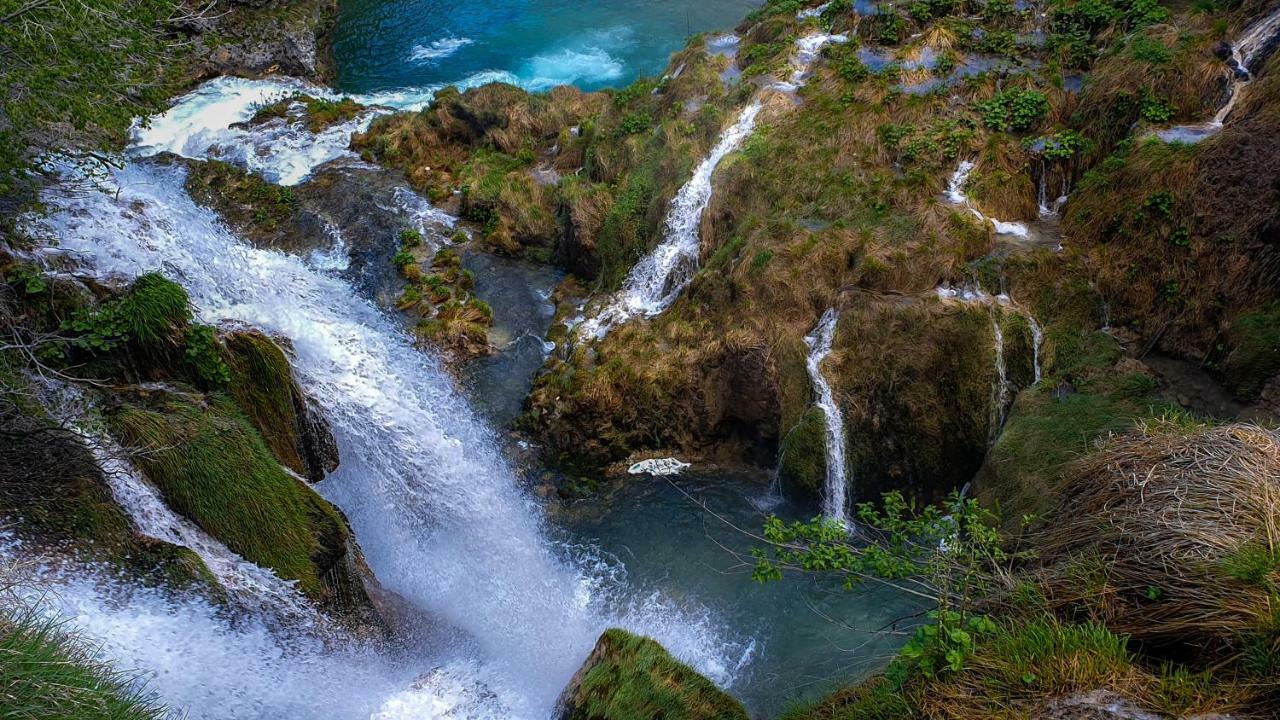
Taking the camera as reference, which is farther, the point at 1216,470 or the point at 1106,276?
the point at 1106,276

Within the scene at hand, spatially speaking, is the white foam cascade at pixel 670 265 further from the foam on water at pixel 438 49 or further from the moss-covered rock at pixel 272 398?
the foam on water at pixel 438 49

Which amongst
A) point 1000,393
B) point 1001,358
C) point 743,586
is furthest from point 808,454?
point 1001,358

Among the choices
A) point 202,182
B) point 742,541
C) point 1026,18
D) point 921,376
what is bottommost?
point 742,541

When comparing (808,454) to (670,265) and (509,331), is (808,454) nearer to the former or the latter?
(670,265)

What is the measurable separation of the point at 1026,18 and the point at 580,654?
15174mm

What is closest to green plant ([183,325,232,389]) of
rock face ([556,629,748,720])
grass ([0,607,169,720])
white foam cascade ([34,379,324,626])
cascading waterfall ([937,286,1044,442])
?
white foam cascade ([34,379,324,626])

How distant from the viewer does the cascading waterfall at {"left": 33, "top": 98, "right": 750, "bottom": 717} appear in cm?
900

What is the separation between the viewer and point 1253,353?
8711mm

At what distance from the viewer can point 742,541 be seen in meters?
10.7

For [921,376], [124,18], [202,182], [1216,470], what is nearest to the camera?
[1216,470]

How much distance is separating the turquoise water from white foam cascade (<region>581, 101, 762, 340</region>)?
985cm

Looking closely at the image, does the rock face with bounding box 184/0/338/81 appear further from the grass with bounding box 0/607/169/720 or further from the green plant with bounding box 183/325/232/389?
the grass with bounding box 0/607/169/720

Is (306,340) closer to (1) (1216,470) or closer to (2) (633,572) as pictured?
(2) (633,572)

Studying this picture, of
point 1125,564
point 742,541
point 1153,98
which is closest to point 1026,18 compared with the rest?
point 1153,98
